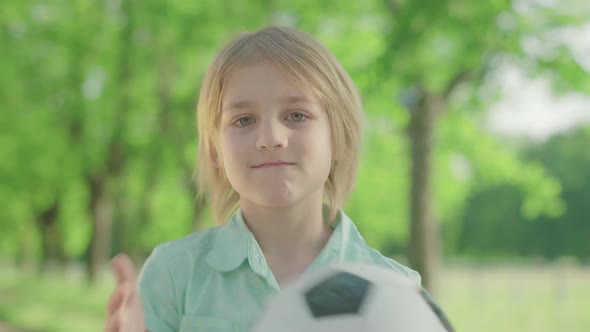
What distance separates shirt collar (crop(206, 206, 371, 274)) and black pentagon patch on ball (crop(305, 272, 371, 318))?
0.47m

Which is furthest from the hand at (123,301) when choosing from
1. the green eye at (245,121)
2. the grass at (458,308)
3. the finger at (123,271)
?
the grass at (458,308)

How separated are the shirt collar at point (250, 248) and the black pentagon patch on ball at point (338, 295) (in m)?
0.47

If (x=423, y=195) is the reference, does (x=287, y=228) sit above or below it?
above

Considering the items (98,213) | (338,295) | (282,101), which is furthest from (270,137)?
(98,213)

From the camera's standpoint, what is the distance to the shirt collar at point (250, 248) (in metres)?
2.17

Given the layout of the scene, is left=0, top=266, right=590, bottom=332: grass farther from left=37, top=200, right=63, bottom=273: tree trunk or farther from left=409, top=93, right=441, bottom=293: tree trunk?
left=37, top=200, right=63, bottom=273: tree trunk

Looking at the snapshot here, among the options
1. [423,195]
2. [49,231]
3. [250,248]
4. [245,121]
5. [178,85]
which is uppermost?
[178,85]

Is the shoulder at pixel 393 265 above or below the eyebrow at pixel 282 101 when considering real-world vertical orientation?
below

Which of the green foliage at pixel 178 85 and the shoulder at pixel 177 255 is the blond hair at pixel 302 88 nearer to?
the shoulder at pixel 177 255

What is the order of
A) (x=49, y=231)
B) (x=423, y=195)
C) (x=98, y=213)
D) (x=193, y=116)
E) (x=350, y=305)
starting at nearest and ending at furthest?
(x=350, y=305), (x=423, y=195), (x=193, y=116), (x=98, y=213), (x=49, y=231)

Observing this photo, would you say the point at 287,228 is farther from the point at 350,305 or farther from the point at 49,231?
the point at 49,231

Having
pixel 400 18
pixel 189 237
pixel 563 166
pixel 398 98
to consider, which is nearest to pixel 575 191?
pixel 563 166

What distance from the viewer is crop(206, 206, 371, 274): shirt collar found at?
2172 millimetres

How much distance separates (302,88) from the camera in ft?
7.02
